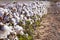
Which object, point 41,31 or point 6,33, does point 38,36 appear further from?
point 6,33

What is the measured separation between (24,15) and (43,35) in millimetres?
536

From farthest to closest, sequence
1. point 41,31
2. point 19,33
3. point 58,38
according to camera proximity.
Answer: point 41,31 < point 58,38 < point 19,33

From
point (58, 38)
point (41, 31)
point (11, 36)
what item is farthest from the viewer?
Answer: point (41, 31)

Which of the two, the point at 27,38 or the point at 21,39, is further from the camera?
the point at 27,38

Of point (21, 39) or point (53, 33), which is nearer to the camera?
point (21, 39)

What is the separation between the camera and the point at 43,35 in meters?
3.01

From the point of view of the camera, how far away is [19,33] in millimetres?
2197

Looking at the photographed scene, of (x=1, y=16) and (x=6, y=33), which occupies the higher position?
(x=1, y=16)

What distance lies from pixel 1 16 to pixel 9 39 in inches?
11.6

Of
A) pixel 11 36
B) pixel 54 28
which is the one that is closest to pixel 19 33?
pixel 11 36

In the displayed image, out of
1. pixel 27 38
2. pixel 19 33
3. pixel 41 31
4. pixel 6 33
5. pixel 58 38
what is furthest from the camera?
pixel 41 31

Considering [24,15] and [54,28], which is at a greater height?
[24,15]

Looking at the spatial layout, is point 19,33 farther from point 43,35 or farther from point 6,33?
point 43,35

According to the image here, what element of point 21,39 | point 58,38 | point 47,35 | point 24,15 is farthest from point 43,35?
point 21,39
